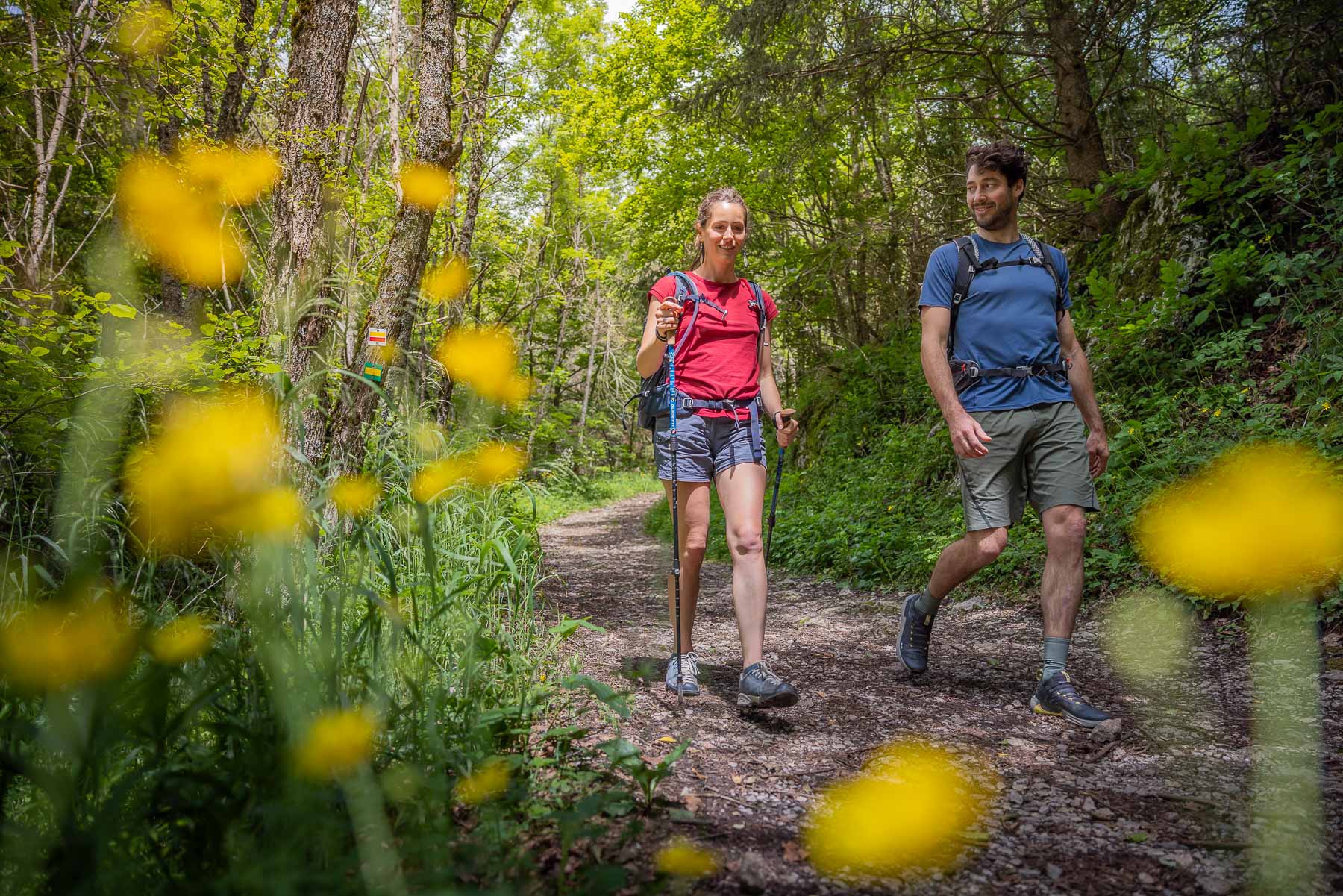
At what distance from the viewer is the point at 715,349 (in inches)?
121

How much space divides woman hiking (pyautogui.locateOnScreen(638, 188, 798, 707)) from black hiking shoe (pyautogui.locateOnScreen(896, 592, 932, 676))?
693mm

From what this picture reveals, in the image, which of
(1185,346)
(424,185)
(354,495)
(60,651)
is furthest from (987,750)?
(1185,346)

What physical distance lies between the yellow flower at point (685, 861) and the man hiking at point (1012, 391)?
169 cm

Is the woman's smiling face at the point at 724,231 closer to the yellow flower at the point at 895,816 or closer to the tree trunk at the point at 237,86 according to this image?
the yellow flower at the point at 895,816

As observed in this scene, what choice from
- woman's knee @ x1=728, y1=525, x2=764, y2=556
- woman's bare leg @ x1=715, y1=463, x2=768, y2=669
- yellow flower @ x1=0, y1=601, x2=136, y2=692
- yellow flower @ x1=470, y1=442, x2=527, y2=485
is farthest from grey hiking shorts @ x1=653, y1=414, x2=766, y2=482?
yellow flower @ x1=0, y1=601, x2=136, y2=692

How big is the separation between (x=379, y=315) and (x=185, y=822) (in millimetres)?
3238

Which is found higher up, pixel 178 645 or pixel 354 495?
pixel 354 495

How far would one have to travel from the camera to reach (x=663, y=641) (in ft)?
13.4

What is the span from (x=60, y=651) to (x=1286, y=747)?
10.3 feet

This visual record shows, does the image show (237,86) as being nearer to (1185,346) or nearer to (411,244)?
(411,244)

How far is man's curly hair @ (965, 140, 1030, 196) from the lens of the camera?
2.95 metres

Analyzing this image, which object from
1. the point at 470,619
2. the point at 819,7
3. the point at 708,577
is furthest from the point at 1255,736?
the point at 819,7

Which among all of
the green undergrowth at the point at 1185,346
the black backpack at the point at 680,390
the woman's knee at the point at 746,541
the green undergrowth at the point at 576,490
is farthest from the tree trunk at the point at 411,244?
the green undergrowth at the point at 1185,346

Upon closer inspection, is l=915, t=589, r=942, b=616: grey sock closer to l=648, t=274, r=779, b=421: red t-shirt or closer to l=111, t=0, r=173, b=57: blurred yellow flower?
l=648, t=274, r=779, b=421: red t-shirt
